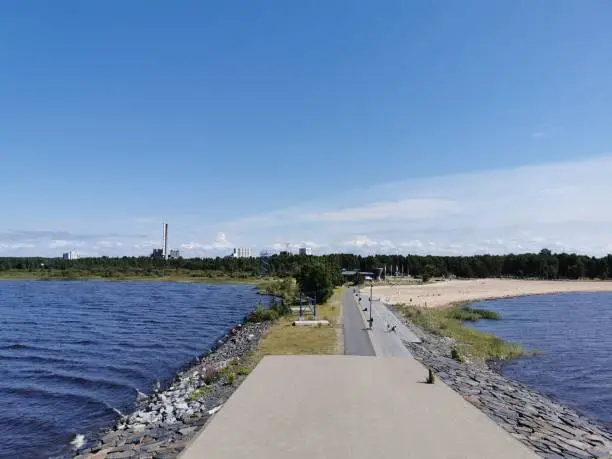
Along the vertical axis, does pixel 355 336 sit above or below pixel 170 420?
above

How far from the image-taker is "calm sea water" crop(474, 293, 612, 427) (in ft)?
78.6

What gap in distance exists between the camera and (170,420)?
1612 cm

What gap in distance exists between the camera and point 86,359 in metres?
30.6

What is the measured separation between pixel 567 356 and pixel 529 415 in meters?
20.0

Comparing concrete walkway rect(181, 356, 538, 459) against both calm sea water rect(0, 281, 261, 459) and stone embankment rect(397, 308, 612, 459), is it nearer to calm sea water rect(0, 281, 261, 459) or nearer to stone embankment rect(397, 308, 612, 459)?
stone embankment rect(397, 308, 612, 459)

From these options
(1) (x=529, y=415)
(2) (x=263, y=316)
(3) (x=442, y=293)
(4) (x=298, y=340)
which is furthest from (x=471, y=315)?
(1) (x=529, y=415)

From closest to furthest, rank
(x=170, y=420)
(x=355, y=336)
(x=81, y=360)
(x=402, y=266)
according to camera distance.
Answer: (x=170, y=420), (x=81, y=360), (x=355, y=336), (x=402, y=266)

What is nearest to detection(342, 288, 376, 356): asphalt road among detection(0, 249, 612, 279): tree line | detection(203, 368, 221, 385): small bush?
detection(203, 368, 221, 385): small bush

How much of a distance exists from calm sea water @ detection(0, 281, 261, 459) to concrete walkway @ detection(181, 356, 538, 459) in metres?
7.00

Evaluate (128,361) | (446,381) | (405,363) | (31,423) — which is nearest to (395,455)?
(446,381)

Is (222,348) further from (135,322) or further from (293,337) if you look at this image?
(135,322)

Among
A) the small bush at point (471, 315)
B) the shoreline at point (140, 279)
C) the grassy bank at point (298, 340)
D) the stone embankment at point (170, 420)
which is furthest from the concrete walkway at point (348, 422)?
the shoreline at point (140, 279)

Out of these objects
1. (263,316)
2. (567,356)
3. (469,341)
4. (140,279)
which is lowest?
(567,356)

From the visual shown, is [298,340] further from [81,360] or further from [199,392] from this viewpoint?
[81,360]
